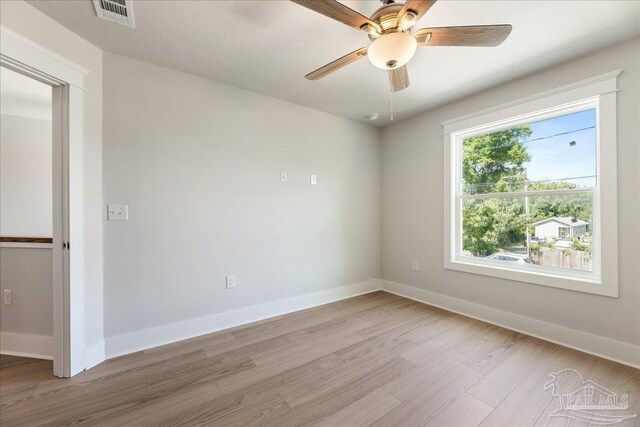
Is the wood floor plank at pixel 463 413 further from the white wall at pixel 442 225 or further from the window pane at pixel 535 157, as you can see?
the window pane at pixel 535 157

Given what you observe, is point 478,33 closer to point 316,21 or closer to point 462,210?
point 316,21

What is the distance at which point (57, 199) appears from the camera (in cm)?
174

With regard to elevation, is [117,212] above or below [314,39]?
below

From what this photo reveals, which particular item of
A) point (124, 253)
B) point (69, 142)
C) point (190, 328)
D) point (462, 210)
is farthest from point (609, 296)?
point (69, 142)

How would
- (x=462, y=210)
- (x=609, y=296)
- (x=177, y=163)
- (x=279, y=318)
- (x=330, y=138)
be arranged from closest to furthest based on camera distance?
1. (x=609, y=296)
2. (x=177, y=163)
3. (x=279, y=318)
4. (x=462, y=210)
5. (x=330, y=138)

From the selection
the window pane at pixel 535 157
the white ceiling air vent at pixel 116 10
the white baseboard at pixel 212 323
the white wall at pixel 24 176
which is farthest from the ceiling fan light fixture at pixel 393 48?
the white wall at pixel 24 176

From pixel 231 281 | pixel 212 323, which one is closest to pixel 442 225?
pixel 231 281

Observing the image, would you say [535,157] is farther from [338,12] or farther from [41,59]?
[41,59]

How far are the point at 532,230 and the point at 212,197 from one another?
3.09m

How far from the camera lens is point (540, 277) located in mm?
2254

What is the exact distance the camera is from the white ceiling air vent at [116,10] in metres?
1.50

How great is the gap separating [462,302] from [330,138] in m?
2.47

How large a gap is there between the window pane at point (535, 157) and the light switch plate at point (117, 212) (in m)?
3.36

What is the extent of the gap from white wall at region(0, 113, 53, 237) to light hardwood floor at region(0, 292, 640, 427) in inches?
88.5
